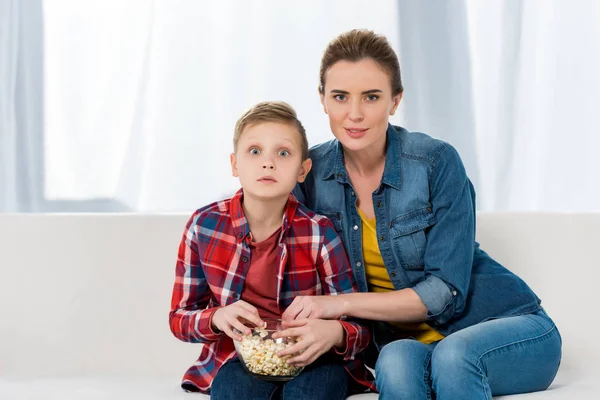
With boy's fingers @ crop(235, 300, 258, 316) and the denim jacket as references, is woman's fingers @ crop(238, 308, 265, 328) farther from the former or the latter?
the denim jacket

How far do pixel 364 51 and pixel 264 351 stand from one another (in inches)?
25.2

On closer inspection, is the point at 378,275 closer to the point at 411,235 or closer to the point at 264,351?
the point at 411,235

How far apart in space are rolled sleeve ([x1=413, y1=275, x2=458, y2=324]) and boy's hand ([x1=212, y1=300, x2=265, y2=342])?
343mm

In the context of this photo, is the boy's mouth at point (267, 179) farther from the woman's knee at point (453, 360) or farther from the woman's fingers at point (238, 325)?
the woman's knee at point (453, 360)

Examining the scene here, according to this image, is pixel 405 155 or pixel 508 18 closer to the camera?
pixel 405 155

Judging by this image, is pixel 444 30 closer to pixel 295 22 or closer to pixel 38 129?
pixel 295 22

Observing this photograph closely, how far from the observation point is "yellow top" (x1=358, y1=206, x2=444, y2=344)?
166 centimetres

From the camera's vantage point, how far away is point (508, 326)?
5.01 feet

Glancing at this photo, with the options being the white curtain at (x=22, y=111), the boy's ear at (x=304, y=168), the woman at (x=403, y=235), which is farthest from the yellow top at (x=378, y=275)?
the white curtain at (x=22, y=111)

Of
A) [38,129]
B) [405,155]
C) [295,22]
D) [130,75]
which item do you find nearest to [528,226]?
[405,155]

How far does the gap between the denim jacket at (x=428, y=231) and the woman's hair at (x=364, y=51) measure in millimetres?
155

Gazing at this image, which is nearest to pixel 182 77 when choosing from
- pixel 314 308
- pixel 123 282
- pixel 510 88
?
pixel 123 282

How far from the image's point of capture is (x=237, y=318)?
144 centimetres

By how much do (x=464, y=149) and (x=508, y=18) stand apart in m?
0.47
